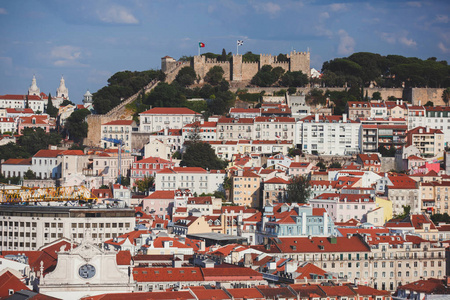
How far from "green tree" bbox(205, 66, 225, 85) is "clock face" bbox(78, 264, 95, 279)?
58.1m

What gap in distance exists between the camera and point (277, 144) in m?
83.0

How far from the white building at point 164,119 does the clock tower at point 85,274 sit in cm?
4695

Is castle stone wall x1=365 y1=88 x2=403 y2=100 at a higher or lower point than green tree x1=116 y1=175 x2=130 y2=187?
higher

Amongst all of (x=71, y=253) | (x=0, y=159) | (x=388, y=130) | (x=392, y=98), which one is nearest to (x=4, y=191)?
(x=0, y=159)

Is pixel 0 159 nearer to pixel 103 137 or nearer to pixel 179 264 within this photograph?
pixel 103 137

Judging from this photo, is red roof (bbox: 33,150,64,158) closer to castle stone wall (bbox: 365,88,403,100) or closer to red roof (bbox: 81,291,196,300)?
castle stone wall (bbox: 365,88,403,100)

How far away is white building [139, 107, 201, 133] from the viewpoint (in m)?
88.0

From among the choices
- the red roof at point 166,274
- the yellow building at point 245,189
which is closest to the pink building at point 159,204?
the yellow building at point 245,189

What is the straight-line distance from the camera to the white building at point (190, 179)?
74.9 meters

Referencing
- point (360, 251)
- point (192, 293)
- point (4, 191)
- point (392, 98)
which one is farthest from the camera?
point (392, 98)

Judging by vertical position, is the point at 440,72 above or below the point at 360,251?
above

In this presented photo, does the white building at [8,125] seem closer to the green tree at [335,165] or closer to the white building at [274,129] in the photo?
the white building at [274,129]

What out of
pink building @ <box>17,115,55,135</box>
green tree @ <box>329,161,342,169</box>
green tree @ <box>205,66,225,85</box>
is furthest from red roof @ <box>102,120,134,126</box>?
green tree @ <box>329,161,342,169</box>

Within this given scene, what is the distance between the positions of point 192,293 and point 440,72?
205 ft
